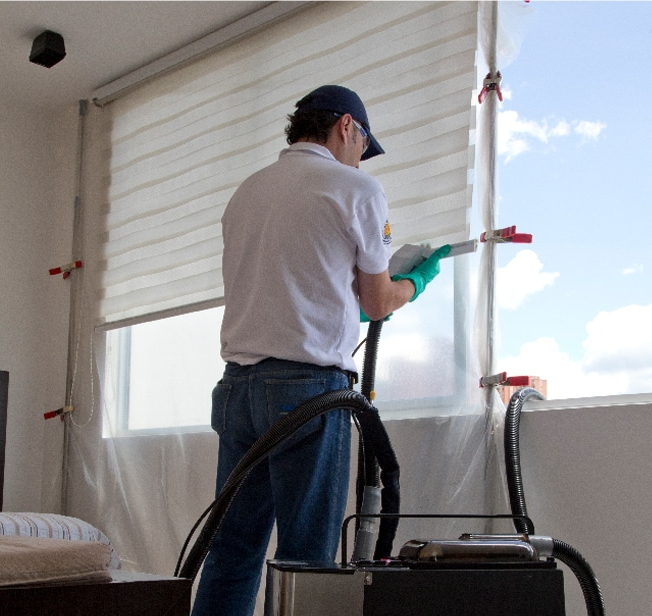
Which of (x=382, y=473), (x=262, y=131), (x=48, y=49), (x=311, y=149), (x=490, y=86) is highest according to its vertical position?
(x=48, y=49)

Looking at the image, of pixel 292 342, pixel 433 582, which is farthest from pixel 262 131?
pixel 433 582

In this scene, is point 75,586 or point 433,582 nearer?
point 75,586

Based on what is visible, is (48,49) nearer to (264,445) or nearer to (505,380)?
(505,380)

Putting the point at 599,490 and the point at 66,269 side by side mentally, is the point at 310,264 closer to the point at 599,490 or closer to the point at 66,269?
the point at 599,490

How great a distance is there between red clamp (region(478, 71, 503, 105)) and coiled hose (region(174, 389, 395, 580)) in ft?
4.15

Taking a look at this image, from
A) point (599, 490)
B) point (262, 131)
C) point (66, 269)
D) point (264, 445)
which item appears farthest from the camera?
point (66, 269)

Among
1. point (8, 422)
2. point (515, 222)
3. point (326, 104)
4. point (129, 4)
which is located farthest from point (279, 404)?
point (8, 422)

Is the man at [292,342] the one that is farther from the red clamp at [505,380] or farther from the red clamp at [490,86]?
Answer: the red clamp at [490,86]

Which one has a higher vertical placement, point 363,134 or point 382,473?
point 363,134

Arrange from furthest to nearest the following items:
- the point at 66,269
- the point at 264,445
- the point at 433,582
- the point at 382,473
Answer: the point at 66,269, the point at 382,473, the point at 264,445, the point at 433,582

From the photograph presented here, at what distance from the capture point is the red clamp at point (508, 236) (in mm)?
2514

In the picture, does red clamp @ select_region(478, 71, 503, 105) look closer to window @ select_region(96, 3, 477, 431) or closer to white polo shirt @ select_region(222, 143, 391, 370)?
window @ select_region(96, 3, 477, 431)

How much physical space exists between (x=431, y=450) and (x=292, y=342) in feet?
2.92

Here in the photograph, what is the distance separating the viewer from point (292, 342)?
1.87 m
